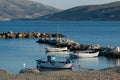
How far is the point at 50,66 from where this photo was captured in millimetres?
41594

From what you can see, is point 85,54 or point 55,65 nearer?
point 55,65

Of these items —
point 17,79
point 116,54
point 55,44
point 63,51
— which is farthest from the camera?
point 55,44

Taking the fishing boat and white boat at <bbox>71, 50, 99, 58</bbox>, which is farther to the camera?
white boat at <bbox>71, 50, 99, 58</bbox>

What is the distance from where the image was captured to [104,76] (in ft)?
74.5

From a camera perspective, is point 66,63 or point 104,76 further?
point 66,63

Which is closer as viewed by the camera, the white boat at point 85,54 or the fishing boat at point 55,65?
the fishing boat at point 55,65

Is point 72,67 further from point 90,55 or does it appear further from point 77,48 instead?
point 77,48

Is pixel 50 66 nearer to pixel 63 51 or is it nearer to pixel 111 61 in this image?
pixel 111 61

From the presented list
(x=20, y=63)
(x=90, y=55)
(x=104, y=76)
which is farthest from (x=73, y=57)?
(x=104, y=76)

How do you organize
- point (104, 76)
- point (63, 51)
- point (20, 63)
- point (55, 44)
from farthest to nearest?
point (55, 44), point (63, 51), point (20, 63), point (104, 76)

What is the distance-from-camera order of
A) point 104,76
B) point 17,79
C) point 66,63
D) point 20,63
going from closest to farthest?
point 17,79
point 104,76
point 66,63
point 20,63

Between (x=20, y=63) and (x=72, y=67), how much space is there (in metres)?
6.45

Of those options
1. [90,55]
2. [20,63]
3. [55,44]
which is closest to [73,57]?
[90,55]

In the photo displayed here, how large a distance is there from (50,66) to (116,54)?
43.1 feet
